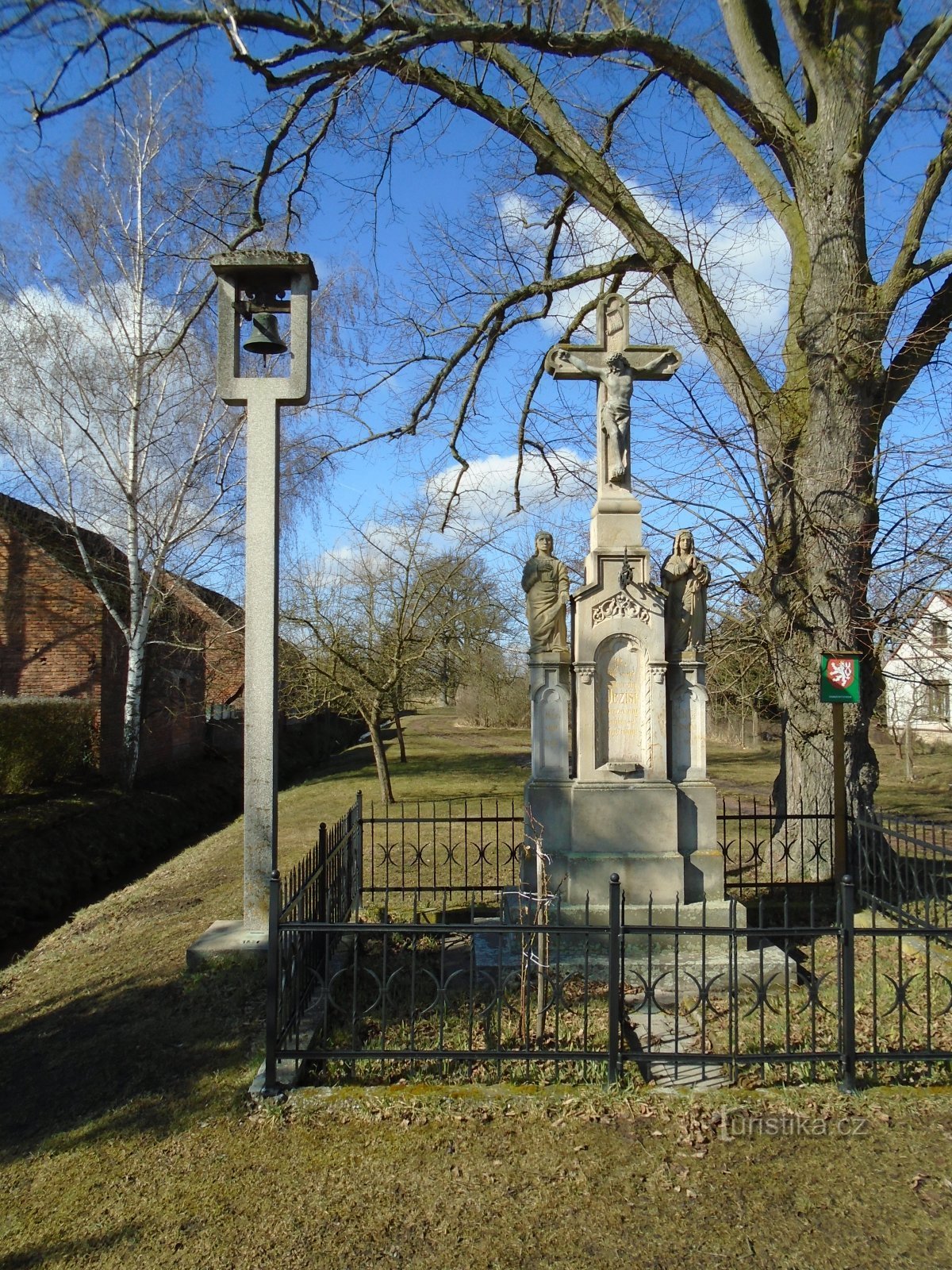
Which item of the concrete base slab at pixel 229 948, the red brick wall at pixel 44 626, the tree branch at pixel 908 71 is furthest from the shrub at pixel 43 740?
the tree branch at pixel 908 71

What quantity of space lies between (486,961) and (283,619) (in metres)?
10.8

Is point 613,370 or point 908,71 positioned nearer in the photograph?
point 613,370

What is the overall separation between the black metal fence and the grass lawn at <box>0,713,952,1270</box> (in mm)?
228

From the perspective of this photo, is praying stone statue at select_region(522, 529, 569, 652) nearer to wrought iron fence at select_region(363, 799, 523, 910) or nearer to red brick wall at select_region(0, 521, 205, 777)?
wrought iron fence at select_region(363, 799, 523, 910)

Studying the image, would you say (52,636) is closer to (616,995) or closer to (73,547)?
(73,547)

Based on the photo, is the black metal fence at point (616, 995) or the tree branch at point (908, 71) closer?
the black metal fence at point (616, 995)

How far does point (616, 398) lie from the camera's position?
6742mm

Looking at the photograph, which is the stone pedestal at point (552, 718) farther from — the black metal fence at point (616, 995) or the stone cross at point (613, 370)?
the stone cross at point (613, 370)

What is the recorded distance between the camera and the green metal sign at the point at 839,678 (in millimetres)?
6809

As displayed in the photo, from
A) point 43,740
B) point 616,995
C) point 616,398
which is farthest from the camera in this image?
point 43,740

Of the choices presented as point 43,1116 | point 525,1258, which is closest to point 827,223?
point 525,1258

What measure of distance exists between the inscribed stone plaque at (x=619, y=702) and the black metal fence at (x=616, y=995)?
1.06m

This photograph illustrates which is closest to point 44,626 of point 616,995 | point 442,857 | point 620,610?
point 442,857

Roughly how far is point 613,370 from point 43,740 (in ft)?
40.1
